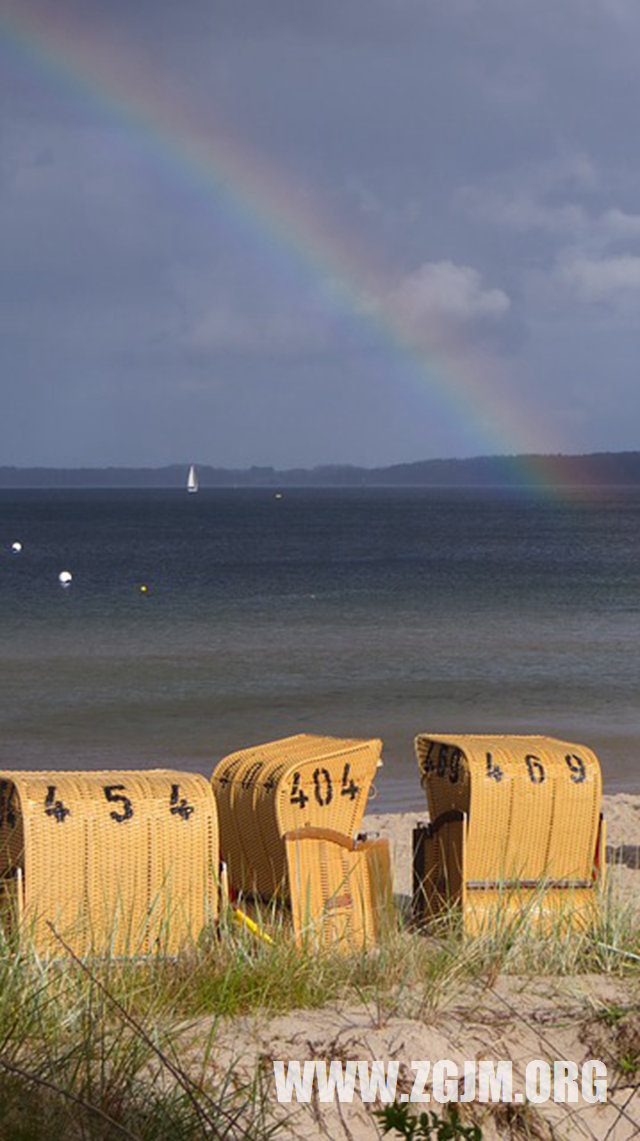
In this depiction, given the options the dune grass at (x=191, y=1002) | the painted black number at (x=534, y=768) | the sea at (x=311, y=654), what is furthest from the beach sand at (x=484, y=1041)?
the sea at (x=311, y=654)

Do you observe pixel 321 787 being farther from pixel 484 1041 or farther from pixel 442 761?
pixel 484 1041

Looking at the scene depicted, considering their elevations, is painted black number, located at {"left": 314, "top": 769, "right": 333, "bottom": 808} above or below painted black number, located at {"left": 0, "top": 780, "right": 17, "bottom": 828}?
below

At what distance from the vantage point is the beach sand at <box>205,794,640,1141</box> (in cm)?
440

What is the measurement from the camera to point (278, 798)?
7715 millimetres

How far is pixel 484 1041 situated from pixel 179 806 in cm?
236

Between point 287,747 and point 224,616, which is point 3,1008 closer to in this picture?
point 287,747

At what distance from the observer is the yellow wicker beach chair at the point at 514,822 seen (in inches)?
317

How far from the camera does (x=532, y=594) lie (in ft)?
185

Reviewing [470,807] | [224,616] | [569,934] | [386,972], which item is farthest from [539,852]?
[224,616]

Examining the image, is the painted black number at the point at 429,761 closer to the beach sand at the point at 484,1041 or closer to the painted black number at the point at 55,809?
the painted black number at the point at 55,809

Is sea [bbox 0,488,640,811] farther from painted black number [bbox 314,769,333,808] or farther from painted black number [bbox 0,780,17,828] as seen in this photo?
painted black number [bbox 0,780,17,828]

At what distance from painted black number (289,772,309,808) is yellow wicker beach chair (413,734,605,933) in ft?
2.90

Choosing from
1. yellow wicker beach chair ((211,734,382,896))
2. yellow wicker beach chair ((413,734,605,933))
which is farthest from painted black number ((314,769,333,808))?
yellow wicker beach chair ((413,734,605,933))

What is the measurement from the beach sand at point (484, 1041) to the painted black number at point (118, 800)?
171 cm
